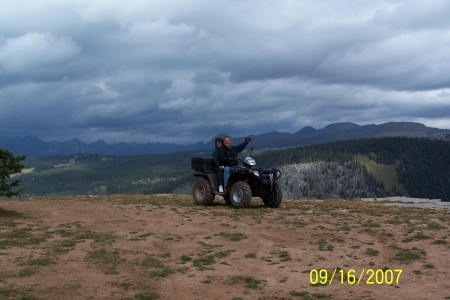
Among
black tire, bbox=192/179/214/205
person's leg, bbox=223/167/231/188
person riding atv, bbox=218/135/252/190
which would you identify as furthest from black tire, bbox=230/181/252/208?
black tire, bbox=192/179/214/205

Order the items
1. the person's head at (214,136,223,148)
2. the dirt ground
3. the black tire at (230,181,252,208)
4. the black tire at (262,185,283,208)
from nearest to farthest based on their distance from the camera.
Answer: the dirt ground, the black tire at (230,181,252,208), the black tire at (262,185,283,208), the person's head at (214,136,223,148)

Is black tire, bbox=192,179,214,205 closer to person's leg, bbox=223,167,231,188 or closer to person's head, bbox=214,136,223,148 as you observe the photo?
person's leg, bbox=223,167,231,188

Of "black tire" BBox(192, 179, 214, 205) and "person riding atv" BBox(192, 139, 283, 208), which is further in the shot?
"black tire" BBox(192, 179, 214, 205)

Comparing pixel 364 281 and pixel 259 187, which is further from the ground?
pixel 259 187

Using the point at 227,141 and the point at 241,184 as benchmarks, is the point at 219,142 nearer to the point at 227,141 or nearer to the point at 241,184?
the point at 227,141

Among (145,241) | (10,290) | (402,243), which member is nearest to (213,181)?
(145,241)

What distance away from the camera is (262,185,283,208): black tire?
22.3m

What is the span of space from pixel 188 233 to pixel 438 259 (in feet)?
26.3

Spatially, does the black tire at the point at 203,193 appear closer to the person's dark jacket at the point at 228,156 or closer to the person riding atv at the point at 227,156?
the person riding atv at the point at 227,156

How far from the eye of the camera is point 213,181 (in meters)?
23.1

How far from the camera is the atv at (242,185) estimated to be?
854 inches

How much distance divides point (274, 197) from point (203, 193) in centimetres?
389

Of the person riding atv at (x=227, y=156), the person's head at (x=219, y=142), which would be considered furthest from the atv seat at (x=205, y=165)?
the person's head at (x=219, y=142)

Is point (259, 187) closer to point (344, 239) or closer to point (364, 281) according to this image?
point (344, 239)
